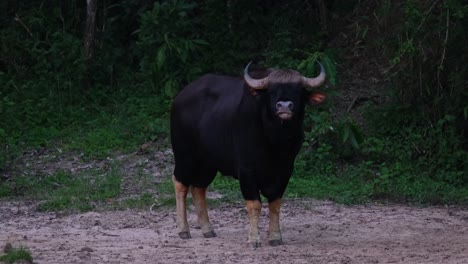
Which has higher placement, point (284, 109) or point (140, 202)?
point (284, 109)

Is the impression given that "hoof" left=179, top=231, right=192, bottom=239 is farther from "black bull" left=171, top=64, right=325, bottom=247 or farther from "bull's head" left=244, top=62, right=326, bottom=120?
"bull's head" left=244, top=62, right=326, bottom=120

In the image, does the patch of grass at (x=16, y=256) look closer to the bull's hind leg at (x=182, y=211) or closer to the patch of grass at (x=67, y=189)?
the bull's hind leg at (x=182, y=211)

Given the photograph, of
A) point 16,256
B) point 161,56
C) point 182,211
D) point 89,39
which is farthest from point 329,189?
point 89,39

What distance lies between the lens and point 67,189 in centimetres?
1341

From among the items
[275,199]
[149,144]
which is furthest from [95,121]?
[275,199]

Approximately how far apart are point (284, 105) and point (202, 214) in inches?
68.3

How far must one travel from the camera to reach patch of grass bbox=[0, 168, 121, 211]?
Result: 41.9 ft

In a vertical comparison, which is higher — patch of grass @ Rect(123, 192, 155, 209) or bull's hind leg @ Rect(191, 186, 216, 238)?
bull's hind leg @ Rect(191, 186, 216, 238)

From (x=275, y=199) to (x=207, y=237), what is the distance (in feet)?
3.18

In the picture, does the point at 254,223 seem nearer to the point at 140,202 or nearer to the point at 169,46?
the point at 140,202

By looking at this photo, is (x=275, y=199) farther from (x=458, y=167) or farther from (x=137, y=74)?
(x=137, y=74)

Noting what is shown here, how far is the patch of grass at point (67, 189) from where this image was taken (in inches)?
503

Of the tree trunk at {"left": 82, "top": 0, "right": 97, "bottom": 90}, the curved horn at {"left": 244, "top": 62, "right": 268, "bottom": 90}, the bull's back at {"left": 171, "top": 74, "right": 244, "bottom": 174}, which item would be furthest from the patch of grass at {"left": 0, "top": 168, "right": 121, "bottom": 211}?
the curved horn at {"left": 244, "top": 62, "right": 268, "bottom": 90}

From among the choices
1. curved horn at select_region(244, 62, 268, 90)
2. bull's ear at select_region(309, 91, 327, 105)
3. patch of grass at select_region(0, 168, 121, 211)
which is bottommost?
patch of grass at select_region(0, 168, 121, 211)
